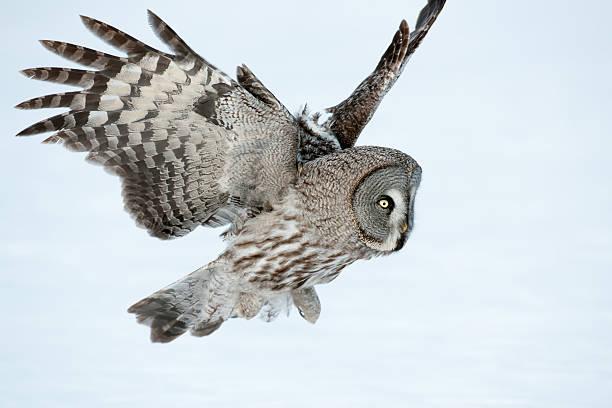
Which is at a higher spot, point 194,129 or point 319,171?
point 319,171

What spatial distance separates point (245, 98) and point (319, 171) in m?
0.66

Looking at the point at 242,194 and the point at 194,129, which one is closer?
the point at 194,129

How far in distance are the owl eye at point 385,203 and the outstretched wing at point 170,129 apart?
1.80ft

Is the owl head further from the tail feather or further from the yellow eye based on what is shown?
the tail feather

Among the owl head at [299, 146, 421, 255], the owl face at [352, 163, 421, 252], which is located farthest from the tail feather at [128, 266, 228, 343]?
the owl face at [352, 163, 421, 252]

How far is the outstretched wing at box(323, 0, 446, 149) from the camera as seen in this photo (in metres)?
5.23

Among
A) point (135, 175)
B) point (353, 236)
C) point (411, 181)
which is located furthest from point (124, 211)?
point (411, 181)

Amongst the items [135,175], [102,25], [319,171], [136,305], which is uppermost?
[319,171]

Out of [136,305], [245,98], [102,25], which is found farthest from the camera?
[136,305]

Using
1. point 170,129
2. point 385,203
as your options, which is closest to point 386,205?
point 385,203

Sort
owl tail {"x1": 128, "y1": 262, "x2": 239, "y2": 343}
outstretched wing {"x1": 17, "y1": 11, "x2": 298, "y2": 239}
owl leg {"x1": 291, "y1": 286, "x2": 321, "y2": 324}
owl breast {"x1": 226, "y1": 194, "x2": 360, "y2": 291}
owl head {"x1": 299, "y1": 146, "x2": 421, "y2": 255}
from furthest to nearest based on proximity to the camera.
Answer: owl leg {"x1": 291, "y1": 286, "x2": 321, "y2": 324} → owl tail {"x1": 128, "y1": 262, "x2": 239, "y2": 343} → owl breast {"x1": 226, "y1": 194, "x2": 360, "y2": 291} → owl head {"x1": 299, "y1": 146, "x2": 421, "y2": 255} → outstretched wing {"x1": 17, "y1": 11, "x2": 298, "y2": 239}

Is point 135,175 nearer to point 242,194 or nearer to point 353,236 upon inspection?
point 242,194

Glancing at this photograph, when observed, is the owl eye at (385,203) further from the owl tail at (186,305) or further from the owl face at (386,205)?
the owl tail at (186,305)

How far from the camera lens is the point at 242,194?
4.79 m
